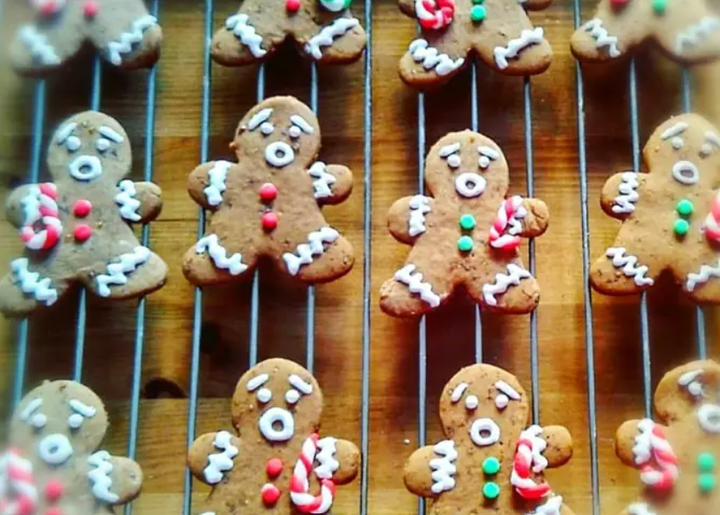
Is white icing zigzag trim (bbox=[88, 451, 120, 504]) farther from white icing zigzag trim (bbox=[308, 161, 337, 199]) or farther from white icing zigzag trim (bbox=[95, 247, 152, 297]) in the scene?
white icing zigzag trim (bbox=[308, 161, 337, 199])

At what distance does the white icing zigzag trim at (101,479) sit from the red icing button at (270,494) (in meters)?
0.18

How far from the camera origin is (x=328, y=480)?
130cm

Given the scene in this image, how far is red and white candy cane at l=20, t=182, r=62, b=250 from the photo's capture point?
138cm

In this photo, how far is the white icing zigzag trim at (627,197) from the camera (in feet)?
4.61

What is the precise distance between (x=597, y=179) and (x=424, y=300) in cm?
34

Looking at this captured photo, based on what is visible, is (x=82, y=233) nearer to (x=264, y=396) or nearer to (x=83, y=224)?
(x=83, y=224)

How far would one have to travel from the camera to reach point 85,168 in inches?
56.1

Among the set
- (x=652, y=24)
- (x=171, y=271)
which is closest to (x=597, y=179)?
(x=652, y=24)

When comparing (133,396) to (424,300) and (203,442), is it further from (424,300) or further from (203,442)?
(424,300)

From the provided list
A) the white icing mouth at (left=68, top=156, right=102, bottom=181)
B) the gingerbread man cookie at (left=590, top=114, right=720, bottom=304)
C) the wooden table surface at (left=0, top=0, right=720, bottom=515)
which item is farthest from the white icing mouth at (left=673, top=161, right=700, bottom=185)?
the white icing mouth at (left=68, top=156, right=102, bottom=181)

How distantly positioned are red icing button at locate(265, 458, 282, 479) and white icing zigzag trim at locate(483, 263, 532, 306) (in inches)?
13.2

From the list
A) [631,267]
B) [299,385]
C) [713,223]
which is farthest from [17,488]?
[713,223]

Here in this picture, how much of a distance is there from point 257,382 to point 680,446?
538 mm

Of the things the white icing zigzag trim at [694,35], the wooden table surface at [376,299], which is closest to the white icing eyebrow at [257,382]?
the wooden table surface at [376,299]
